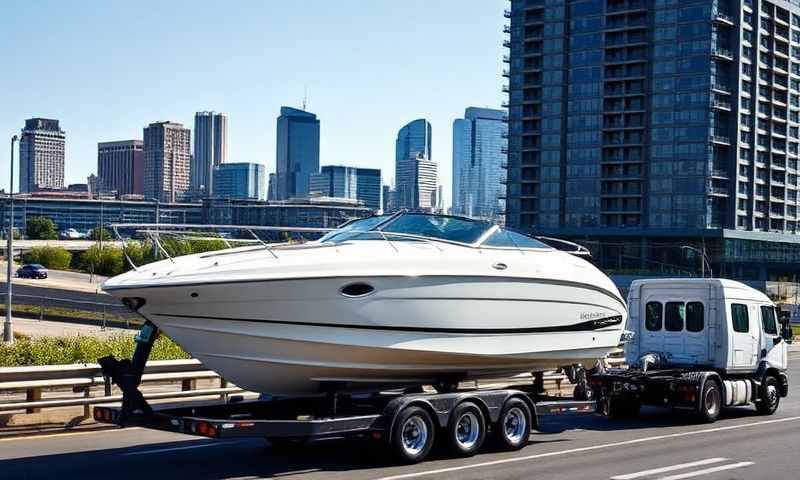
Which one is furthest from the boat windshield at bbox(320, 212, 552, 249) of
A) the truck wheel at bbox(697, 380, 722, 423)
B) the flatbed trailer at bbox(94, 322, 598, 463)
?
the truck wheel at bbox(697, 380, 722, 423)

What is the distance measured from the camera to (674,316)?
19312 mm

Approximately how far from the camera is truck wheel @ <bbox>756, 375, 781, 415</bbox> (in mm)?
19688

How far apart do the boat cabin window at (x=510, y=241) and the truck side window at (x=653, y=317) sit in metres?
4.52

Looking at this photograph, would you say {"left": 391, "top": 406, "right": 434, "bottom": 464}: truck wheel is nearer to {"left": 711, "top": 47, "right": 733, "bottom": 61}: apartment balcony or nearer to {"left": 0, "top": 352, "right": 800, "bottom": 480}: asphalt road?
{"left": 0, "top": 352, "right": 800, "bottom": 480}: asphalt road

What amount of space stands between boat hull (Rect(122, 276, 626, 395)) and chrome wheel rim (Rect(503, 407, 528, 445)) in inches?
27.0

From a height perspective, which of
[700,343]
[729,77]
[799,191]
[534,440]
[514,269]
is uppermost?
[729,77]

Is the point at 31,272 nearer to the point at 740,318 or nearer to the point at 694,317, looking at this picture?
the point at 694,317

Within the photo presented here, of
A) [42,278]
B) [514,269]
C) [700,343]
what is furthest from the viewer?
[42,278]

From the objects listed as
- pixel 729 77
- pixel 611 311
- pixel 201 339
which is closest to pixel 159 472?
pixel 201 339

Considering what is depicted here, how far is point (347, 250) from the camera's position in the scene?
13266mm

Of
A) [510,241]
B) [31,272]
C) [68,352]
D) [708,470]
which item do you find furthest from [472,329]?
[31,272]

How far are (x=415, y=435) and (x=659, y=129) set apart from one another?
114046 mm

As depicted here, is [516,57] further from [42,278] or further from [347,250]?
[347,250]

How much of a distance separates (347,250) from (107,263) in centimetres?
7641
